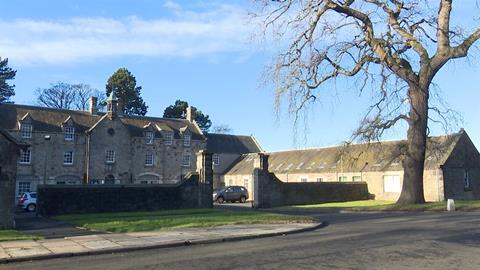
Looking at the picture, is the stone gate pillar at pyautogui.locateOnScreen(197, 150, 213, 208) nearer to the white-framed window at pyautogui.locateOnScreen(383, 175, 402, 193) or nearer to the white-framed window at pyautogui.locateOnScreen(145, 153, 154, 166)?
the white-framed window at pyautogui.locateOnScreen(383, 175, 402, 193)

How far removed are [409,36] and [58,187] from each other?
73.3 feet

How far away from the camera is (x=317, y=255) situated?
11672mm

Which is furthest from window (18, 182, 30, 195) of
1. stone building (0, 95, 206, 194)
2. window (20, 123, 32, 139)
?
window (20, 123, 32, 139)

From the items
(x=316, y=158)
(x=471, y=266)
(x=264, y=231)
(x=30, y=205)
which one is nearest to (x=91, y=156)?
(x=30, y=205)

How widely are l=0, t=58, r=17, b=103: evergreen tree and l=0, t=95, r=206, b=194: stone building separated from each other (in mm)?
27026

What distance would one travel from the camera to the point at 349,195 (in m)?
45.9

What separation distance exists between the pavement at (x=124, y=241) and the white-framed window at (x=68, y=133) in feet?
131

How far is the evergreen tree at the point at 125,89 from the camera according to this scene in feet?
268

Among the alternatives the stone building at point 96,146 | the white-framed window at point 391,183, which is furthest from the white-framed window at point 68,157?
the white-framed window at point 391,183

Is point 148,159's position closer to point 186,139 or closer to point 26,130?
point 186,139

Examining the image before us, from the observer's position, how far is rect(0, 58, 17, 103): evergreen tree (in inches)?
3089

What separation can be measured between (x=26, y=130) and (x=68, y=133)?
4.33m

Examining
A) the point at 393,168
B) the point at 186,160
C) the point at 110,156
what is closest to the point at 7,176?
the point at 393,168

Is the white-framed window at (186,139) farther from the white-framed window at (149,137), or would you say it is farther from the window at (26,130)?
the window at (26,130)
